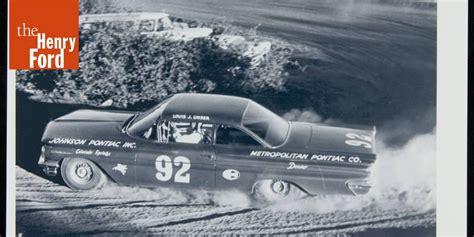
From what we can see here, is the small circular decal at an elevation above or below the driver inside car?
below

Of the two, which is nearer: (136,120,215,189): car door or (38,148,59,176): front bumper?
(136,120,215,189): car door

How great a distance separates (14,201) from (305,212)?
2.21 metres

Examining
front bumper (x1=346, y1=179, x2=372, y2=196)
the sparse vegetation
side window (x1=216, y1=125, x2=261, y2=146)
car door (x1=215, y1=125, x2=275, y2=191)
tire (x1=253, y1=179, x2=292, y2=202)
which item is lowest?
tire (x1=253, y1=179, x2=292, y2=202)

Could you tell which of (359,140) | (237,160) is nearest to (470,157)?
(359,140)

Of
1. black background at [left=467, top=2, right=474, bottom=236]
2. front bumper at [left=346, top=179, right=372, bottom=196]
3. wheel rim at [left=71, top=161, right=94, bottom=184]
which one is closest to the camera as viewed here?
front bumper at [left=346, top=179, right=372, bottom=196]

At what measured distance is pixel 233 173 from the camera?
4.49 metres

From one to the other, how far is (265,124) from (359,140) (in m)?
0.69

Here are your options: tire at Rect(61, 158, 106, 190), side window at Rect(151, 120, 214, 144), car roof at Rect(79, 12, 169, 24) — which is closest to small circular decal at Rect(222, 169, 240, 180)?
side window at Rect(151, 120, 214, 144)

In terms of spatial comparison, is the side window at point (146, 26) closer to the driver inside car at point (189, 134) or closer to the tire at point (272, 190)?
the driver inside car at point (189, 134)

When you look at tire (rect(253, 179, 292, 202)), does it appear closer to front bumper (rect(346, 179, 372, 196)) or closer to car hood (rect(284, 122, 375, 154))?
car hood (rect(284, 122, 375, 154))

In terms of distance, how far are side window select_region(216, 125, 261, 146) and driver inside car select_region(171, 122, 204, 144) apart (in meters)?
0.13

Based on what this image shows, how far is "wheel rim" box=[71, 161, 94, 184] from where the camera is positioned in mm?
4617

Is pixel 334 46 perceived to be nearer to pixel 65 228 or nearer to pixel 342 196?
pixel 342 196
